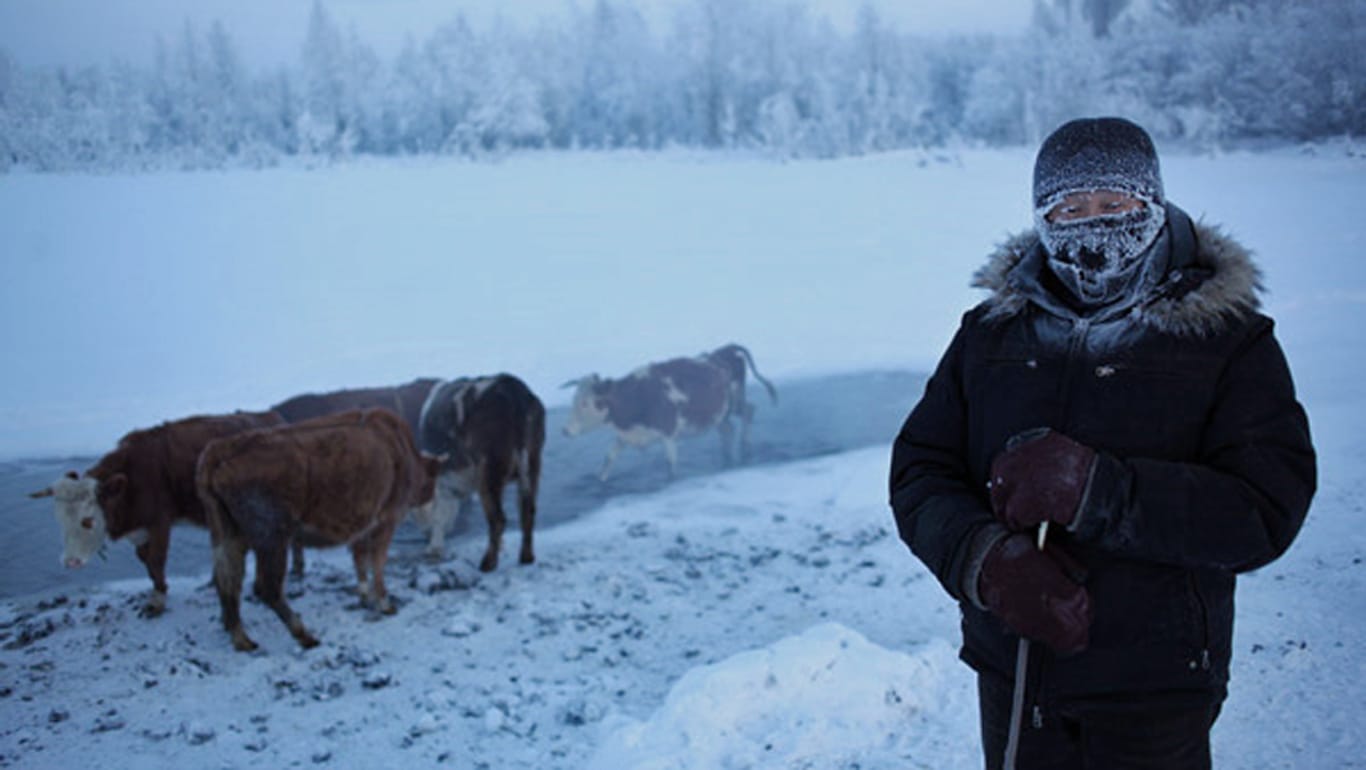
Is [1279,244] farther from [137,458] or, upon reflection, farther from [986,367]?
[137,458]

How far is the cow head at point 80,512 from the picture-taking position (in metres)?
5.42

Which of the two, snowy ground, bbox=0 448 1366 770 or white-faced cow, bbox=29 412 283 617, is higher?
white-faced cow, bbox=29 412 283 617

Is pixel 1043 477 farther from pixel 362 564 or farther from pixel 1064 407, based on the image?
pixel 362 564

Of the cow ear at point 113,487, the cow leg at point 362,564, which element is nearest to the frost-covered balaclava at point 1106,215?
the cow leg at point 362,564

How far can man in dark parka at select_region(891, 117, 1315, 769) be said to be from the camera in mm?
1650

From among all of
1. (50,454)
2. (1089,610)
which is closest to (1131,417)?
(1089,610)

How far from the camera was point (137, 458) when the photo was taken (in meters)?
5.81

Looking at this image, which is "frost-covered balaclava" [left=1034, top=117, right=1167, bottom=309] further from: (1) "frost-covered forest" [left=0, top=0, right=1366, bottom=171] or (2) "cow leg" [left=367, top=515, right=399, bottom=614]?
(1) "frost-covered forest" [left=0, top=0, right=1366, bottom=171]

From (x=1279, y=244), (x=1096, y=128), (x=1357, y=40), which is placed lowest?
(x=1279, y=244)

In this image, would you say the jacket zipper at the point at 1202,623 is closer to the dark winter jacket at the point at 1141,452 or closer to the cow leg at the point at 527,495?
the dark winter jacket at the point at 1141,452

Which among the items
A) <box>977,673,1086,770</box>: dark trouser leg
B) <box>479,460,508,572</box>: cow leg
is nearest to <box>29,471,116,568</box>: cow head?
<box>479,460,508,572</box>: cow leg

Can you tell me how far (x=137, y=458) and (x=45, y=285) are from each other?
2.28 m

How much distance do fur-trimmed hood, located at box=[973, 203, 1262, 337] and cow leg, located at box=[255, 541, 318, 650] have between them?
14.5ft

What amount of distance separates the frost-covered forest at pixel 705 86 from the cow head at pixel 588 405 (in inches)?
133
